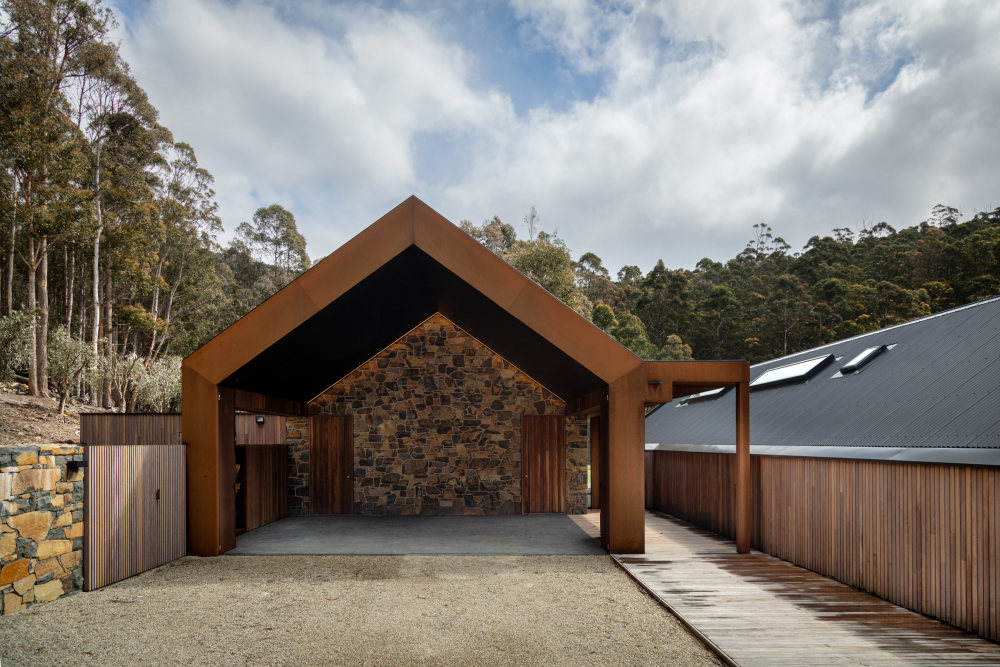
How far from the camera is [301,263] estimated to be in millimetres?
42094

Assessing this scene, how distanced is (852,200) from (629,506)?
150ft

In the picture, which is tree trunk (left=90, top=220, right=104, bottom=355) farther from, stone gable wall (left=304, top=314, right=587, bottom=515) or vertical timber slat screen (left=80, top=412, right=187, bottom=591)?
vertical timber slat screen (left=80, top=412, right=187, bottom=591)

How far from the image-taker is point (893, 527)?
18.3 feet

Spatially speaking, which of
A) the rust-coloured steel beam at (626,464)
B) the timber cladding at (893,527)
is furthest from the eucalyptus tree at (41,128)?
the timber cladding at (893,527)

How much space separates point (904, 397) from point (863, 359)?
1990mm

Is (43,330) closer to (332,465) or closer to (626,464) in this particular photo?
(332,465)

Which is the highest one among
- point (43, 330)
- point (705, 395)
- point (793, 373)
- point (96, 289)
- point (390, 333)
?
point (96, 289)

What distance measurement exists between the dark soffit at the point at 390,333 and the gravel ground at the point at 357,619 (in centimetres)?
280

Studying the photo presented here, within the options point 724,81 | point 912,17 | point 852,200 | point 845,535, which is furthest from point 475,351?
point 852,200

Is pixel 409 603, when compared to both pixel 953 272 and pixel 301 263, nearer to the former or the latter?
pixel 953 272

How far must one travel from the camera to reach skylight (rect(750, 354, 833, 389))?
31.8ft

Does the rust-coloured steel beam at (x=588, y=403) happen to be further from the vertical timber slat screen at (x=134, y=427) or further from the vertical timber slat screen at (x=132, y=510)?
the vertical timber slat screen at (x=134, y=427)

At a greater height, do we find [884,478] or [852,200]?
[852,200]

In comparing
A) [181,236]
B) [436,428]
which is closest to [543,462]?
[436,428]
